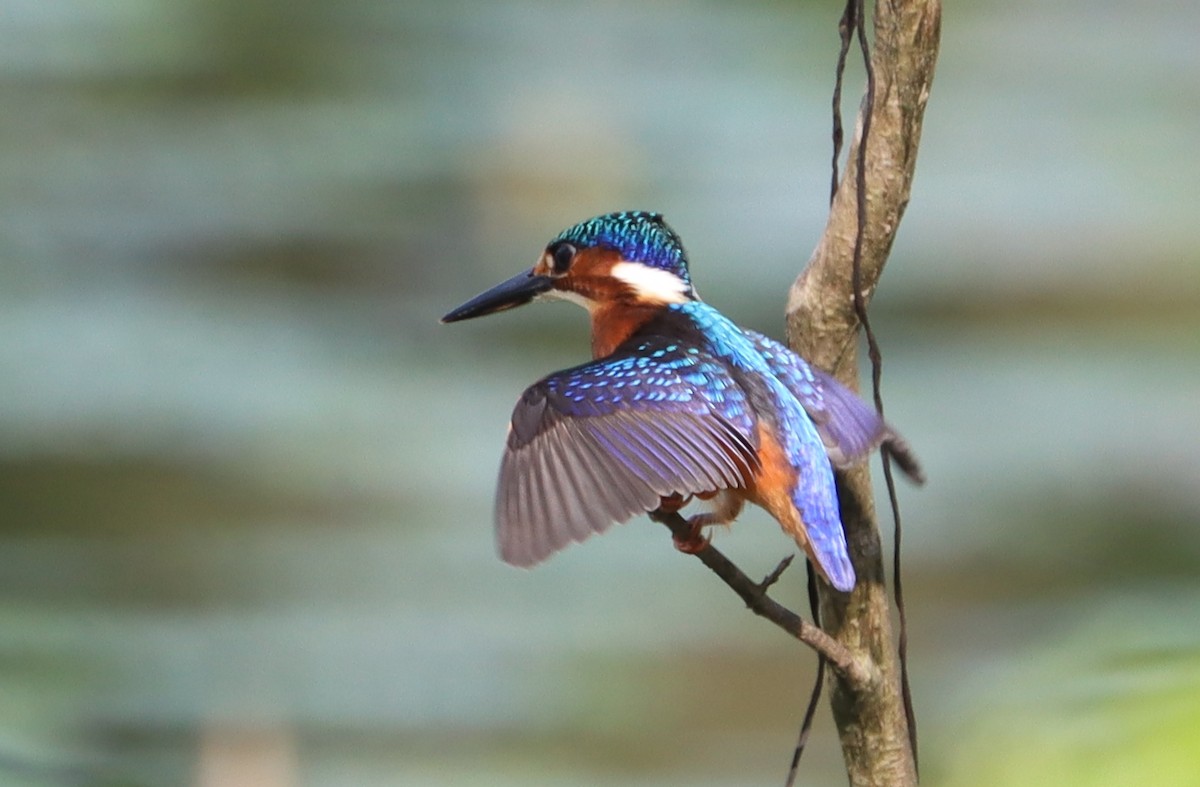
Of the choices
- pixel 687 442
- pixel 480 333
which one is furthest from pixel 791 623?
pixel 480 333

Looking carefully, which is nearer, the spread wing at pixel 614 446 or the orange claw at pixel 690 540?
the spread wing at pixel 614 446

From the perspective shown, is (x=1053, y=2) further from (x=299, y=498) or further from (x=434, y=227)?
(x=299, y=498)

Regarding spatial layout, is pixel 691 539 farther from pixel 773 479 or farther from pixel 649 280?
pixel 649 280

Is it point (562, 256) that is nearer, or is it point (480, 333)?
point (562, 256)

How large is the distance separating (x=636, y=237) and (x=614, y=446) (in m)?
0.45

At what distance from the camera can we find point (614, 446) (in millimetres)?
1152

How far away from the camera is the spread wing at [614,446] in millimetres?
1051

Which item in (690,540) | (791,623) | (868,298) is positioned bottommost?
(791,623)

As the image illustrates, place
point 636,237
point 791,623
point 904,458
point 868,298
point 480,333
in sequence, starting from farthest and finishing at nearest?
point 480,333, point 636,237, point 904,458, point 868,298, point 791,623

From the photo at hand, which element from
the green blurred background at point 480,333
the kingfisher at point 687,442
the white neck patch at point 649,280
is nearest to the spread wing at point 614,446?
the kingfisher at point 687,442

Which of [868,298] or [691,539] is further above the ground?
[868,298]

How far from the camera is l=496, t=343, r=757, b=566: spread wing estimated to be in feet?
3.45

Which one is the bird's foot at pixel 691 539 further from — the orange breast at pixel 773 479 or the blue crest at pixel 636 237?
the blue crest at pixel 636 237

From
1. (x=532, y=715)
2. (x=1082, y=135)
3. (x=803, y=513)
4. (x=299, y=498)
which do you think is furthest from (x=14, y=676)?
(x=1082, y=135)
